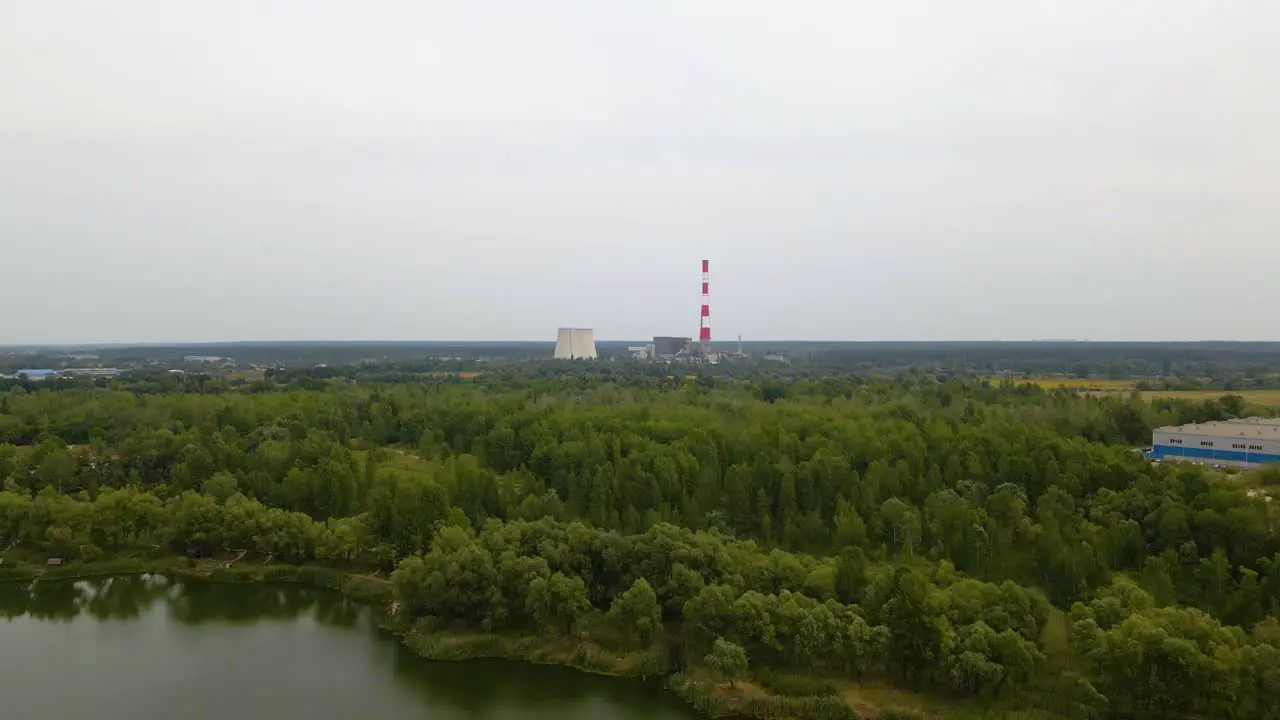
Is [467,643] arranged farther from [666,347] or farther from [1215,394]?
[666,347]

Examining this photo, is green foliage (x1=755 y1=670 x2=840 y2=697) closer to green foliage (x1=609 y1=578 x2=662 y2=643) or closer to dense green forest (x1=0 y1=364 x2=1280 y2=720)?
dense green forest (x1=0 y1=364 x2=1280 y2=720)

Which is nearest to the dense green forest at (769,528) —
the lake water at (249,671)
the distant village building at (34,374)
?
the lake water at (249,671)

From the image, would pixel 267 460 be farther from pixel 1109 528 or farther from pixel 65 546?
pixel 1109 528

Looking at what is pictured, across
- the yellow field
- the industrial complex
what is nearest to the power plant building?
the industrial complex

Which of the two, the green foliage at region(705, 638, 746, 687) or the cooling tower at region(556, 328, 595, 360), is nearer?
the green foliage at region(705, 638, 746, 687)

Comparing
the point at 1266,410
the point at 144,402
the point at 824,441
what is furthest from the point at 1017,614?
the point at 144,402
